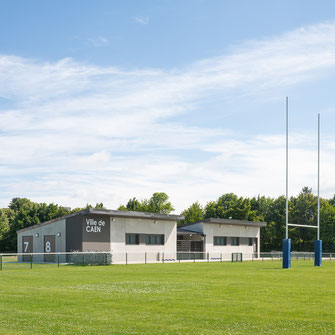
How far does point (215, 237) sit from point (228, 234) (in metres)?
2.39

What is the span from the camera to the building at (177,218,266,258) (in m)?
59.7

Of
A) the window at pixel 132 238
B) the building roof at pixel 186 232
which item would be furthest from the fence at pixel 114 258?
the building roof at pixel 186 232

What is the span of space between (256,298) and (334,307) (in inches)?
100

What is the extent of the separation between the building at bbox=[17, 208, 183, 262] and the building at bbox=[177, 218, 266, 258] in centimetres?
509

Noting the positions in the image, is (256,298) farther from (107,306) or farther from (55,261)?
(55,261)

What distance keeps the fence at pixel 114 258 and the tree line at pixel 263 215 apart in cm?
1744

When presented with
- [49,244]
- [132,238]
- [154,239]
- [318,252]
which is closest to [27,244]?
[49,244]

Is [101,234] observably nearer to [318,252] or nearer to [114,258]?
[114,258]

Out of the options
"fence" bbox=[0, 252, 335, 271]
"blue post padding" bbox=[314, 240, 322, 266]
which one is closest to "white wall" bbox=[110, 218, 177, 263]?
"fence" bbox=[0, 252, 335, 271]

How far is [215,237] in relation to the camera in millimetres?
61438

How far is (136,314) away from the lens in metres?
11.7

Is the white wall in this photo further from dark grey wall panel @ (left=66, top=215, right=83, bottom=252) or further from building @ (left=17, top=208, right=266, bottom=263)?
dark grey wall panel @ (left=66, top=215, right=83, bottom=252)

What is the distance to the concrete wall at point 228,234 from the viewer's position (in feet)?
197

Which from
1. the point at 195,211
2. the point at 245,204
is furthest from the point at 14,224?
the point at 245,204
